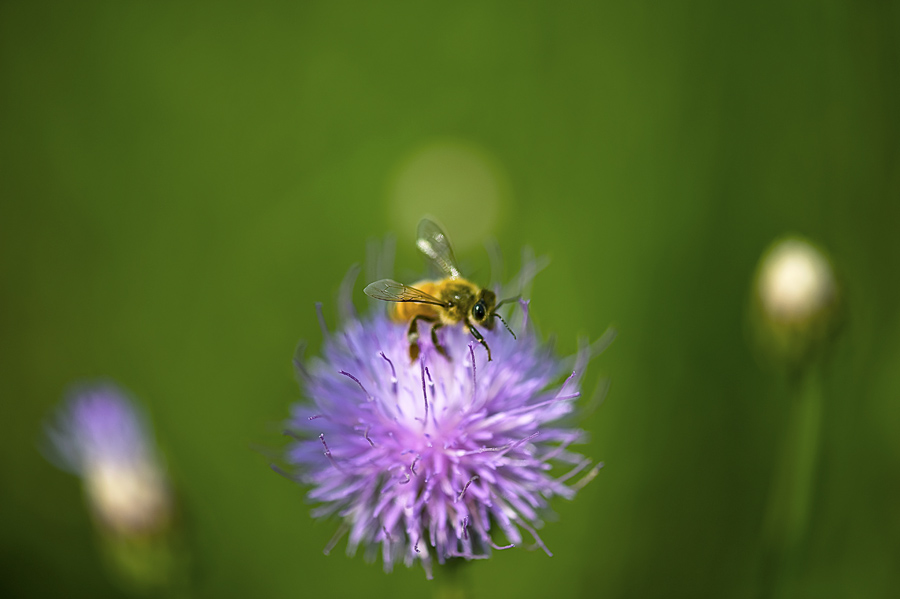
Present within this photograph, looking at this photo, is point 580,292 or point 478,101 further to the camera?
point 478,101

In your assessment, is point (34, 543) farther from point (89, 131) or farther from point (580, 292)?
point (580, 292)

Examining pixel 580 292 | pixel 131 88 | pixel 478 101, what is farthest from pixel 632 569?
pixel 131 88

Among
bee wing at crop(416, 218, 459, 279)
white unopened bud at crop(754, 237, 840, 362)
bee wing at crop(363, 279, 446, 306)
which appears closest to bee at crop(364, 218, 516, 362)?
bee wing at crop(363, 279, 446, 306)

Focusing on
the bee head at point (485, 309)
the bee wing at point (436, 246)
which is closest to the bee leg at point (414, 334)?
the bee head at point (485, 309)

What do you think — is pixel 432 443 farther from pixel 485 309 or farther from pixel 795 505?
pixel 795 505

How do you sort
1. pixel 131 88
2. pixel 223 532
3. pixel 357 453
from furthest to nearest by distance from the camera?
pixel 131 88, pixel 223 532, pixel 357 453

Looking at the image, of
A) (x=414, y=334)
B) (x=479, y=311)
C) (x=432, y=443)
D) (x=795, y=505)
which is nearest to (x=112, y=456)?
(x=414, y=334)
